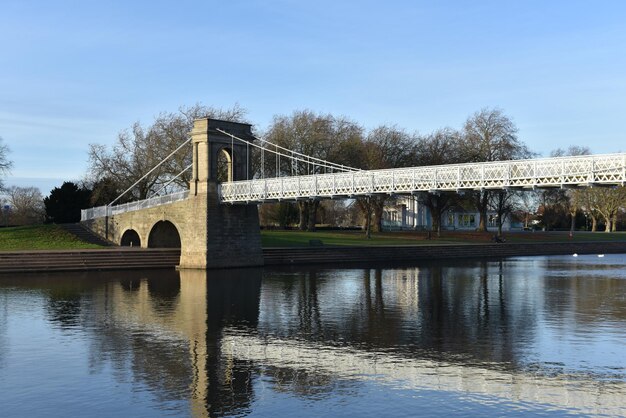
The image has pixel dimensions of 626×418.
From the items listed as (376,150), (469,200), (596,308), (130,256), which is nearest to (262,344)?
(596,308)

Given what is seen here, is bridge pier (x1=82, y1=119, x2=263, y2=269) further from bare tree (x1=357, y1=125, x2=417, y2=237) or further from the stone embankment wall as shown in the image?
bare tree (x1=357, y1=125, x2=417, y2=237)

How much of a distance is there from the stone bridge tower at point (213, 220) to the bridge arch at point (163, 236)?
587cm

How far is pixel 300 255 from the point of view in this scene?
5262 centimetres

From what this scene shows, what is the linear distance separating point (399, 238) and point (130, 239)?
2779 centimetres

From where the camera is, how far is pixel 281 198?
45.0 metres

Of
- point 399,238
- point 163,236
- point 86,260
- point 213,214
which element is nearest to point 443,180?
point 213,214

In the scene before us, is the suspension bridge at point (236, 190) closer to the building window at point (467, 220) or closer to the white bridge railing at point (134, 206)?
the white bridge railing at point (134, 206)

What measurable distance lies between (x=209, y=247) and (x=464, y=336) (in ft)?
93.8

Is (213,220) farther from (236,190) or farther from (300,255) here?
(300,255)

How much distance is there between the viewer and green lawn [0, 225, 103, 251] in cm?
5247

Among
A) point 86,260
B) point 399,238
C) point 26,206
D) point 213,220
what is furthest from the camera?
point 26,206

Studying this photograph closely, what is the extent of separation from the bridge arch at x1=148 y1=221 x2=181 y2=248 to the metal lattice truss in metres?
8.47

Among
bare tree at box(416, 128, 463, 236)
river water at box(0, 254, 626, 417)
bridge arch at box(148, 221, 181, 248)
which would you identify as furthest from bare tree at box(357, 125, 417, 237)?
river water at box(0, 254, 626, 417)

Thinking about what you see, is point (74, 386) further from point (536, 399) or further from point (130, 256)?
point (130, 256)
